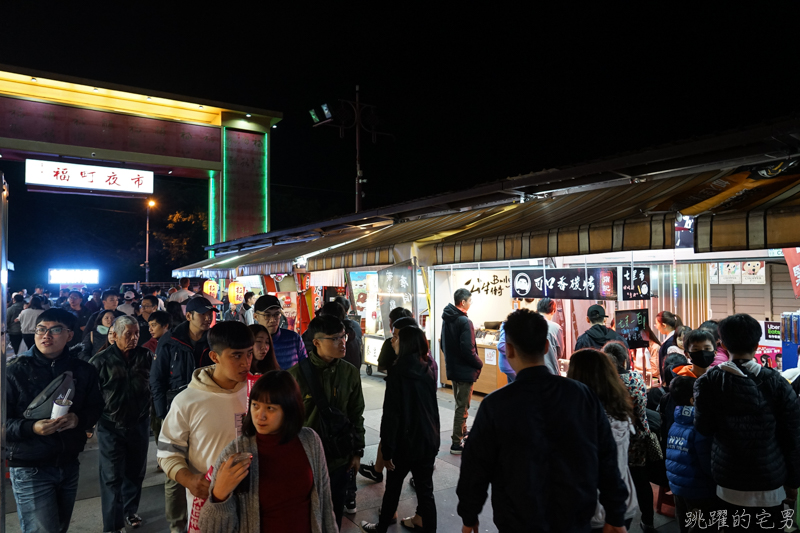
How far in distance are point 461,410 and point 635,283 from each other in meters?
3.48

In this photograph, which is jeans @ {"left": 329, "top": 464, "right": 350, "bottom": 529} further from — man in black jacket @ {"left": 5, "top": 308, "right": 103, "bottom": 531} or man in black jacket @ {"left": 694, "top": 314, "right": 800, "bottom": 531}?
man in black jacket @ {"left": 694, "top": 314, "right": 800, "bottom": 531}

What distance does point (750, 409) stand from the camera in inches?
131

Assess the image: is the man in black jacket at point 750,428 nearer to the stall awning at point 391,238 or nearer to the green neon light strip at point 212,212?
the stall awning at point 391,238

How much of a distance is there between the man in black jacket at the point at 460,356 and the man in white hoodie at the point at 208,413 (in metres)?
4.32

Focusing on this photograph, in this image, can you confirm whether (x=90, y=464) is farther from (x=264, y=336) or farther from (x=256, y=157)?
(x=256, y=157)

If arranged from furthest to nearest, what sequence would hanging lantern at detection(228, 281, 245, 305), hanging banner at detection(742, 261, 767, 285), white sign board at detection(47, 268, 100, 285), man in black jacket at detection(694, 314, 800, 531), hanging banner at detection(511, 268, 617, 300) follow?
white sign board at detection(47, 268, 100, 285)
hanging lantern at detection(228, 281, 245, 305)
hanging banner at detection(742, 261, 767, 285)
hanging banner at detection(511, 268, 617, 300)
man in black jacket at detection(694, 314, 800, 531)

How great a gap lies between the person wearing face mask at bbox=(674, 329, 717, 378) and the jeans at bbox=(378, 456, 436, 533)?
97.5 inches

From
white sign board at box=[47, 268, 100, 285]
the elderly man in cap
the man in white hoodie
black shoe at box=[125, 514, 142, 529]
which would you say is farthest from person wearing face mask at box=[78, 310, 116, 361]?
white sign board at box=[47, 268, 100, 285]

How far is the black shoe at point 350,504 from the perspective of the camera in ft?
16.3

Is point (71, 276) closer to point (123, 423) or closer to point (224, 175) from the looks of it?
point (224, 175)

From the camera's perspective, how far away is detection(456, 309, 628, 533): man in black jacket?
2439 millimetres

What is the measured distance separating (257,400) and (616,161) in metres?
4.49

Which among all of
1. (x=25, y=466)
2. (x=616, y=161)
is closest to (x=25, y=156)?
(x=25, y=466)

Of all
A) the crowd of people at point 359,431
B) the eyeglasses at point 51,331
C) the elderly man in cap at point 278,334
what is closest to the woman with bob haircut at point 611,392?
the crowd of people at point 359,431
